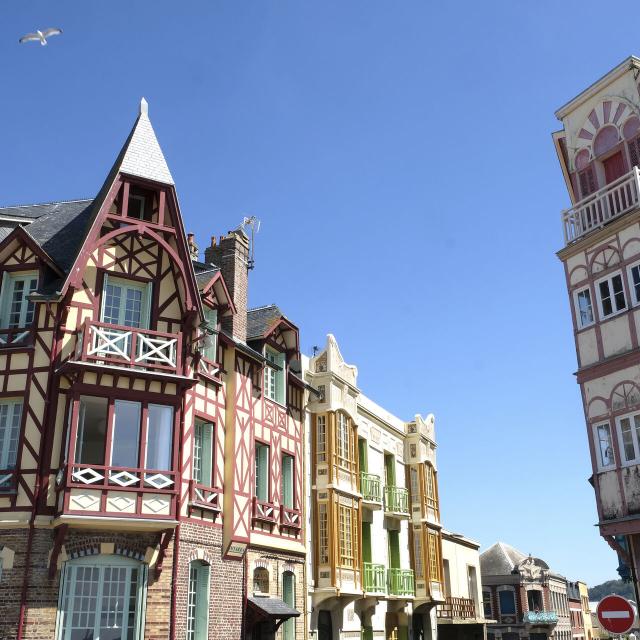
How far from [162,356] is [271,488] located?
20.8 feet

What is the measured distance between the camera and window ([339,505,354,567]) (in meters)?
24.7

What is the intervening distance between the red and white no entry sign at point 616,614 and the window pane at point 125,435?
1025 centimetres

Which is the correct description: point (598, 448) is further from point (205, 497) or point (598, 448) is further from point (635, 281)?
point (205, 497)

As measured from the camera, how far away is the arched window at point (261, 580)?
69.2 feet

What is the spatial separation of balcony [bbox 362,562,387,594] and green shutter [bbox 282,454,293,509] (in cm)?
456

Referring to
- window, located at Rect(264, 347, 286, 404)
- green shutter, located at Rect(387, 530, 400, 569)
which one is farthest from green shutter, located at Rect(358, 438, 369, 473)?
window, located at Rect(264, 347, 286, 404)

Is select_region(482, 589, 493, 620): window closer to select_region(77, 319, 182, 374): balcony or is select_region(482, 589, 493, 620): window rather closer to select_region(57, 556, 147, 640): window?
select_region(57, 556, 147, 640): window

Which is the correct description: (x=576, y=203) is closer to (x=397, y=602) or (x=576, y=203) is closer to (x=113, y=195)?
(x=113, y=195)

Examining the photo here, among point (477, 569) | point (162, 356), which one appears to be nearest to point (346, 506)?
point (162, 356)

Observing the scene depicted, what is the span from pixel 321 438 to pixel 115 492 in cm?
999

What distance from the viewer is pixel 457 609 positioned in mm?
35438

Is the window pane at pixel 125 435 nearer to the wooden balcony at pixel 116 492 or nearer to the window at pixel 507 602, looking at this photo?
the wooden balcony at pixel 116 492

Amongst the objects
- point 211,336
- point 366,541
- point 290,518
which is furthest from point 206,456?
point 366,541

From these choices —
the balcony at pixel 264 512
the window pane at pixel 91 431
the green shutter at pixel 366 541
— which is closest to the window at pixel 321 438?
the balcony at pixel 264 512
